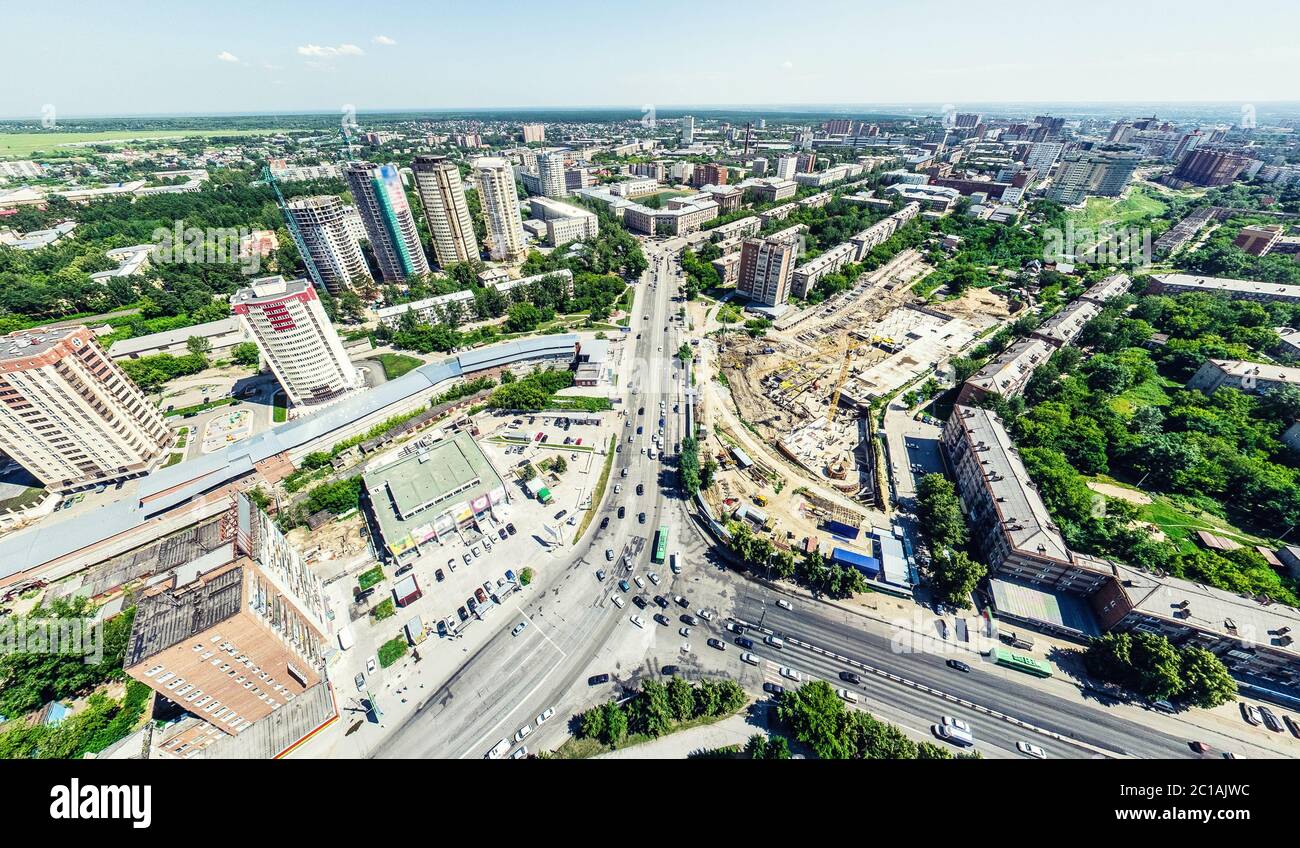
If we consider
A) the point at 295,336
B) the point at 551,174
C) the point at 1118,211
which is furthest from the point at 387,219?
the point at 1118,211

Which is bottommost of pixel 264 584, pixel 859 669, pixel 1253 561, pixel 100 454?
pixel 859 669

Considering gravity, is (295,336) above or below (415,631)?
above

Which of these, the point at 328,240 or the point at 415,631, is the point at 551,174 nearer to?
the point at 328,240

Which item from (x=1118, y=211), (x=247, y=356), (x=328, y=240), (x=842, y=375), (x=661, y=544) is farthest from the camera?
(x=1118, y=211)

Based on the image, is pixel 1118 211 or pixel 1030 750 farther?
pixel 1118 211

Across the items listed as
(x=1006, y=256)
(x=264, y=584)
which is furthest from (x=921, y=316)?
(x=264, y=584)

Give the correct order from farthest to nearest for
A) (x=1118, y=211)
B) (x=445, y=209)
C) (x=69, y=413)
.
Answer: (x=1118, y=211), (x=445, y=209), (x=69, y=413)
